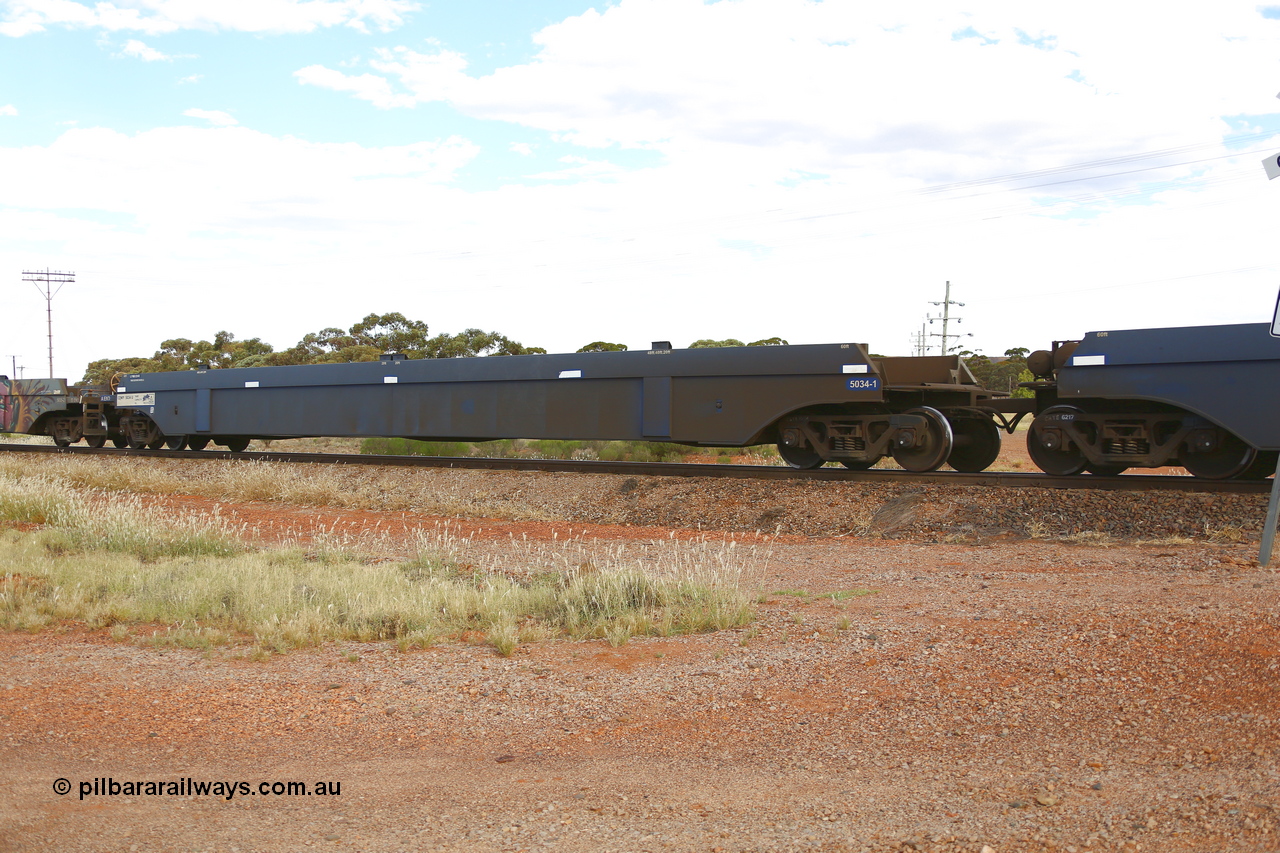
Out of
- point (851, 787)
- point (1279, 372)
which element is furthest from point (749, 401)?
point (851, 787)

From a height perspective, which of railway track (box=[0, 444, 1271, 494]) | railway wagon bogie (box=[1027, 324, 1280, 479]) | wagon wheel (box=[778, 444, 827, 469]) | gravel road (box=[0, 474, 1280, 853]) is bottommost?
gravel road (box=[0, 474, 1280, 853])

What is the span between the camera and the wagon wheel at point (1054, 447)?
1316 cm

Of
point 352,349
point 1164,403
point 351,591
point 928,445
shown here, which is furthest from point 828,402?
point 352,349

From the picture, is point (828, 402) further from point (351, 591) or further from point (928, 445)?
point (351, 591)

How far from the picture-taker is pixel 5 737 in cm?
509

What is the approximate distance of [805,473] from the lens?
14.4 m

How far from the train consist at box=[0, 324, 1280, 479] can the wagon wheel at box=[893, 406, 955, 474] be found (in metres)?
0.02

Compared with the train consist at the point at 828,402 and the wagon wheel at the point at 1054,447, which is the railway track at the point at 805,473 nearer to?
the wagon wheel at the point at 1054,447

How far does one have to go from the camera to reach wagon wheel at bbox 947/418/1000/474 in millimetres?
15281

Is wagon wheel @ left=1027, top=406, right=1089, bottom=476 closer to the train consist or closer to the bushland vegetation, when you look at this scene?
the train consist

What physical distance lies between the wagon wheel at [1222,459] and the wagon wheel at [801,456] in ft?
16.9

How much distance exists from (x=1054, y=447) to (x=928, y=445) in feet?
5.88

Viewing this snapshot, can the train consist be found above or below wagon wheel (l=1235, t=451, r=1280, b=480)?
above

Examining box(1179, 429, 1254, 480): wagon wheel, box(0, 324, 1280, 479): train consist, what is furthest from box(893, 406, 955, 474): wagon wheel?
box(1179, 429, 1254, 480): wagon wheel
